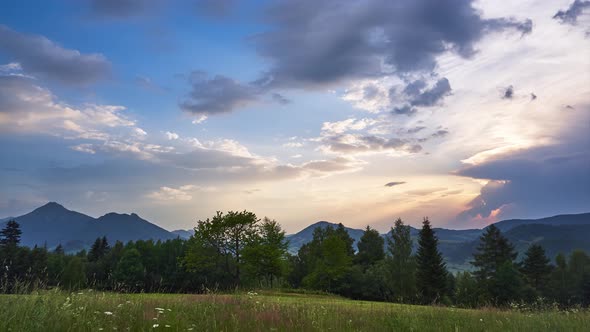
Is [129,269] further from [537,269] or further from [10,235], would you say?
[537,269]

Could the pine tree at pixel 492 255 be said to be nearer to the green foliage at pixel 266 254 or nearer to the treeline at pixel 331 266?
the treeline at pixel 331 266

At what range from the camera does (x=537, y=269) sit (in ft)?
262

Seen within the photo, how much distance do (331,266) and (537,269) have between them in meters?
46.2

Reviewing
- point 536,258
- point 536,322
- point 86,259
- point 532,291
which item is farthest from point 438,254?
point 86,259

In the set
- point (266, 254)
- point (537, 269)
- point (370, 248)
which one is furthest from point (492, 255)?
point (266, 254)

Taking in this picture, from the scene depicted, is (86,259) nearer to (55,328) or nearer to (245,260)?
(245,260)

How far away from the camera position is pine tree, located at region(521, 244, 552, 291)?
79.8m

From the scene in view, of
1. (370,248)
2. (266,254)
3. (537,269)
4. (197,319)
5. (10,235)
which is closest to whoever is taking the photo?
(197,319)

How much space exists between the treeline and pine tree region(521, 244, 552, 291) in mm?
192

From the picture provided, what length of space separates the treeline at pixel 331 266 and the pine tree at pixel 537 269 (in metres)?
0.19

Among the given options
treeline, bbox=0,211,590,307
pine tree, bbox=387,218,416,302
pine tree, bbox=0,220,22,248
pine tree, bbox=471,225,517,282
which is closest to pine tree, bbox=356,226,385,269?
treeline, bbox=0,211,590,307

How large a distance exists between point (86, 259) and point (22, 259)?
29323 millimetres

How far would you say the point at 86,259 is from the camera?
102688 millimetres

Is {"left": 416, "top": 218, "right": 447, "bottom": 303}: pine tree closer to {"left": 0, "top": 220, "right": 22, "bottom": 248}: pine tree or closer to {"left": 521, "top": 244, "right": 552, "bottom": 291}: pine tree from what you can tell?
{"left": 521, "top": 244, "right": 552, "bottom": 291}: pine tree
